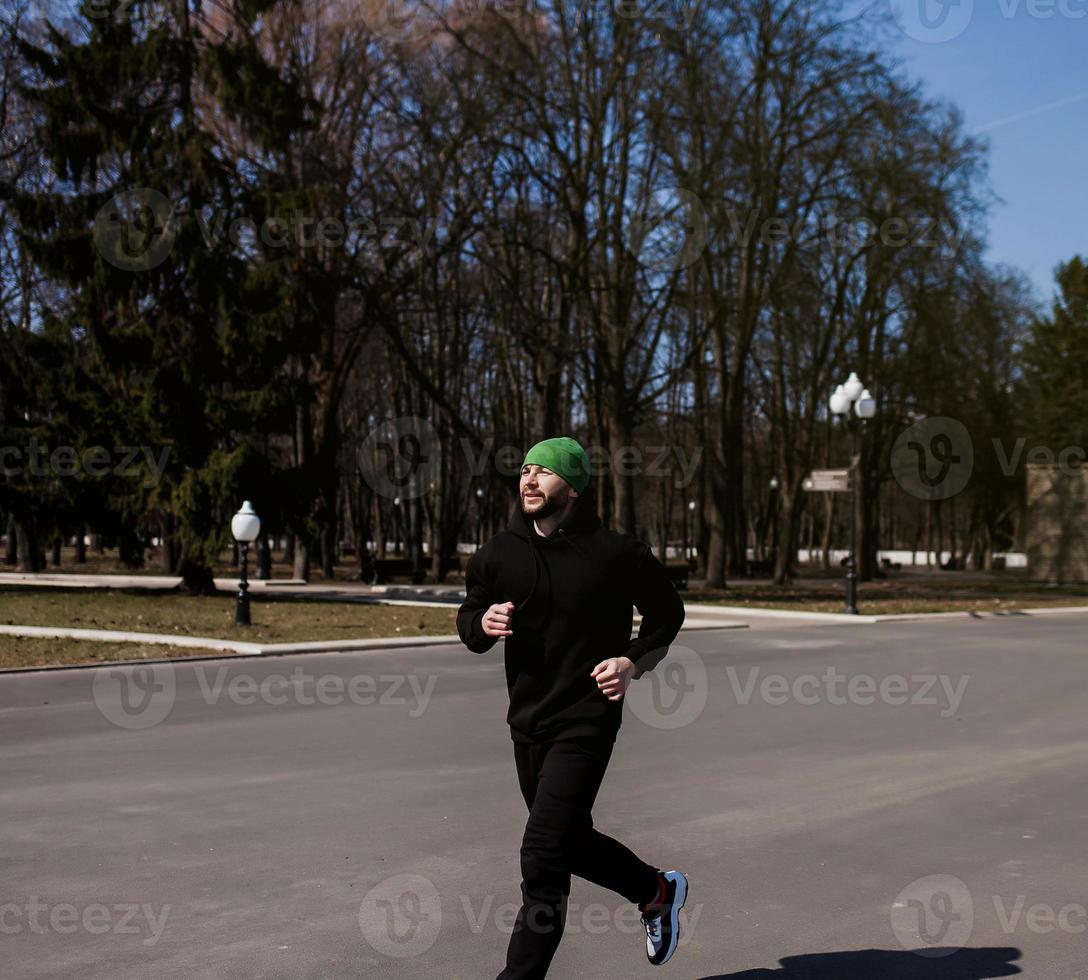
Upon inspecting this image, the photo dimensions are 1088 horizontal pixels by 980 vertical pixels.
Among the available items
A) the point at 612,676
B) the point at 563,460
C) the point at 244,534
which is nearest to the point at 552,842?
the point at 612,676

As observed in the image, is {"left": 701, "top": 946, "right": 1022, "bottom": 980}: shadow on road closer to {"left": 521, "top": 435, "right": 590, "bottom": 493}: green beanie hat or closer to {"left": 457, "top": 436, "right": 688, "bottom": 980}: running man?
{"left": 457, "top": 436, "right": 688, "bottom": 980}: running man

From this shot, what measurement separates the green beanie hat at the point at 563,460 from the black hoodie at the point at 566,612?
0.09 meters

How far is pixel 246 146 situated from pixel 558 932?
108 ft

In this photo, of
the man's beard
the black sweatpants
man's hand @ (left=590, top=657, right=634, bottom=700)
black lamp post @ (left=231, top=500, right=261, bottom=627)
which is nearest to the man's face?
the man's beard

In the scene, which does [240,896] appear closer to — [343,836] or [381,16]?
[343,836]

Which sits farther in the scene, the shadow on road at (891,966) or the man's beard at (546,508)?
the shadow on road at (891,966)

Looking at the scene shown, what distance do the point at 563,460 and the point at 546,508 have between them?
0.61 ft

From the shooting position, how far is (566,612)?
4.74m

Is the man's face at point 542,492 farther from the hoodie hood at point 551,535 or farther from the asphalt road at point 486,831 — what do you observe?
the asphalt road at point 486,831

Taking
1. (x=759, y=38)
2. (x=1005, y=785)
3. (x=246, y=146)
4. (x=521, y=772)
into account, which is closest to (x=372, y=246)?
(x=246, y=146)

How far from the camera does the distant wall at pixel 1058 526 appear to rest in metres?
51.6

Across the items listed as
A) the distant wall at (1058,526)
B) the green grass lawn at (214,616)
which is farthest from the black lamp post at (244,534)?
the distant wall at (1058,526)

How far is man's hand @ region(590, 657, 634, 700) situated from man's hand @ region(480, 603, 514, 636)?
351mm

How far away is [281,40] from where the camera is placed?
34.8m
